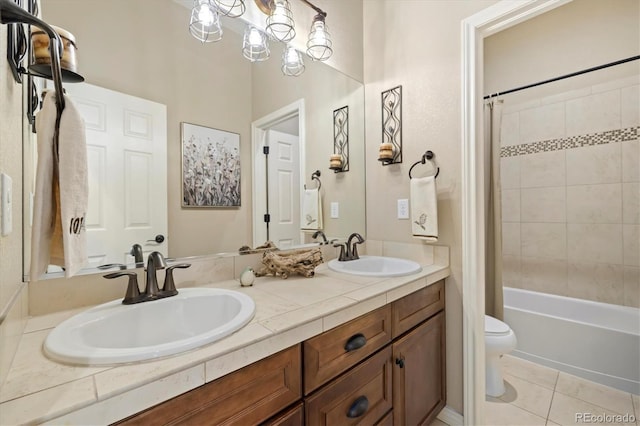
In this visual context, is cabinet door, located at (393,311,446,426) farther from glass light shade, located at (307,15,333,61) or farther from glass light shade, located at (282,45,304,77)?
glass light shade, located at (307,15,333,61)

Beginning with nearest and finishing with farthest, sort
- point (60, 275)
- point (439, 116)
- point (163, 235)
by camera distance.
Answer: point (60, 275) → point (163, 235) → point (439, 116)

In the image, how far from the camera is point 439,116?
1566mm

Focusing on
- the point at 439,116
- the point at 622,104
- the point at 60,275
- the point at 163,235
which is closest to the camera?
the point at 60,275

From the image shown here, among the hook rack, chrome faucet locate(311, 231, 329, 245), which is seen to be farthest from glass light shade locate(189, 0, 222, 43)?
chrome faucet locate(311, 231, 329, 245)

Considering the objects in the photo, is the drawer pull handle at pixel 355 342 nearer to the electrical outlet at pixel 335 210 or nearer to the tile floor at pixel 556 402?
the electrical outlet at pixel 335 210

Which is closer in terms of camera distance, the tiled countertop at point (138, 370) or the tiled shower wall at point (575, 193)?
the tiled countertop at point (138, 370)

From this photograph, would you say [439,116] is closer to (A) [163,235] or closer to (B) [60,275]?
(A) [163,235]

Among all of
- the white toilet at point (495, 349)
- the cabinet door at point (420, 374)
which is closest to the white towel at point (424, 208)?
the cabinet door at point (420, 374)

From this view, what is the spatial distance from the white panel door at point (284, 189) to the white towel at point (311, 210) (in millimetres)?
52

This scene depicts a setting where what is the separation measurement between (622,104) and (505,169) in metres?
0.87

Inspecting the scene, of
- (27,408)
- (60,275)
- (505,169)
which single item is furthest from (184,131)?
(505,169)

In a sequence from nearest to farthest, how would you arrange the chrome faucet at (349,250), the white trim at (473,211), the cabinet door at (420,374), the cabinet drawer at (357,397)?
1. the cabinet drawer at (357,397)
2. the cabinet door at (420,374)
3. the white trim at (473,211)
4. the chrome faucet at (349,250)

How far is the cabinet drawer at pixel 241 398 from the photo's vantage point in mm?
569

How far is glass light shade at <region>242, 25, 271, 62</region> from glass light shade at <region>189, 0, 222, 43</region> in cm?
15
